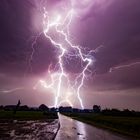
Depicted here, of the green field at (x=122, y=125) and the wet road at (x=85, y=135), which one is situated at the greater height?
the green field at (x=122, y=125)

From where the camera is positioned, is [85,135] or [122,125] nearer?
[85,135]

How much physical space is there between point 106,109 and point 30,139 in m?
126

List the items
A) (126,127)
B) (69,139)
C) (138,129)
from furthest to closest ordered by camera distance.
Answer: (126,127) → (138,129) → (69,139)

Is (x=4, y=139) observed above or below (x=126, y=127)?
below

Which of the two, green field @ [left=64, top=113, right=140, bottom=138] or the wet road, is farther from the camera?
green field @ [left=64, top=113, right=140, bottom=138]

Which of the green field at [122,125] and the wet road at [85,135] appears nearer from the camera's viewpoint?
the wet road at [85,135]

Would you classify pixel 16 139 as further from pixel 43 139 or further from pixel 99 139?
pixel 99 139

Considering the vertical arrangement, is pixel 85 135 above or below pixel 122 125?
below

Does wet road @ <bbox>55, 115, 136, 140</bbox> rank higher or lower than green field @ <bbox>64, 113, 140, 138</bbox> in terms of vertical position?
lower

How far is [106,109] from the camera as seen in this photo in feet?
465

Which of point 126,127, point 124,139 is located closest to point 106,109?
point 126,127

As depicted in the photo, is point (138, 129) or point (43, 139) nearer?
point (43, 139)

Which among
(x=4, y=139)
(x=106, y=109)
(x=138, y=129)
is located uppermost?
(x=106, y=109)

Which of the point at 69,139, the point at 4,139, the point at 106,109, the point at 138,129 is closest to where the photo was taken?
the point at 4,139
